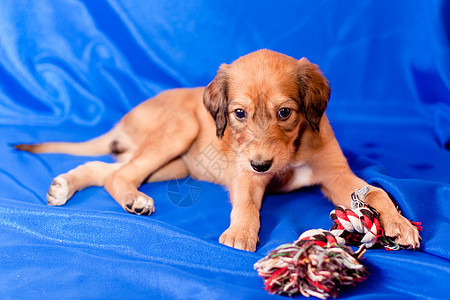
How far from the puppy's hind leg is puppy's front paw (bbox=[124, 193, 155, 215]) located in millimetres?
594

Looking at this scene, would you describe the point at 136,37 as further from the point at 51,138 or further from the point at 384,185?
the point at 384,185

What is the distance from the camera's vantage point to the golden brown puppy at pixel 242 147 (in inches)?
135

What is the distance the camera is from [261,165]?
3299 millimetres

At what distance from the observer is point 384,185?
374 centimetres

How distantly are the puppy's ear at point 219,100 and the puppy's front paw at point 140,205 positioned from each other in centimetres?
78

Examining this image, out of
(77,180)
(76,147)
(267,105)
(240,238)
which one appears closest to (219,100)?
(267,105)

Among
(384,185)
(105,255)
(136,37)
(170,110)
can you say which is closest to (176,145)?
(170,110)

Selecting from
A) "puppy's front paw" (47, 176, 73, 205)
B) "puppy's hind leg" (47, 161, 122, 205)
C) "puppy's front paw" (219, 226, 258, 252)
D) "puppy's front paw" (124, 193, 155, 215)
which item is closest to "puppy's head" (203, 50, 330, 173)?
"puppy's front paw" (219, 226, 258, 252)

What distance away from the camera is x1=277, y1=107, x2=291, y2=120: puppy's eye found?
3.56m

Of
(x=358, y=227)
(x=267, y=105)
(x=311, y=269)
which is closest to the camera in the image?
(x=311, y=269)

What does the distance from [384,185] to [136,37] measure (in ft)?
13.1

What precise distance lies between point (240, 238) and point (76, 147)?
2635 millimetres

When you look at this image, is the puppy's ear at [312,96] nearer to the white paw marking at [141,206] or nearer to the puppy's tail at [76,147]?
the white paw marking at [141,206]

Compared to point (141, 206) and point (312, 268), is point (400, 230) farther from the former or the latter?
point (141, 206)
